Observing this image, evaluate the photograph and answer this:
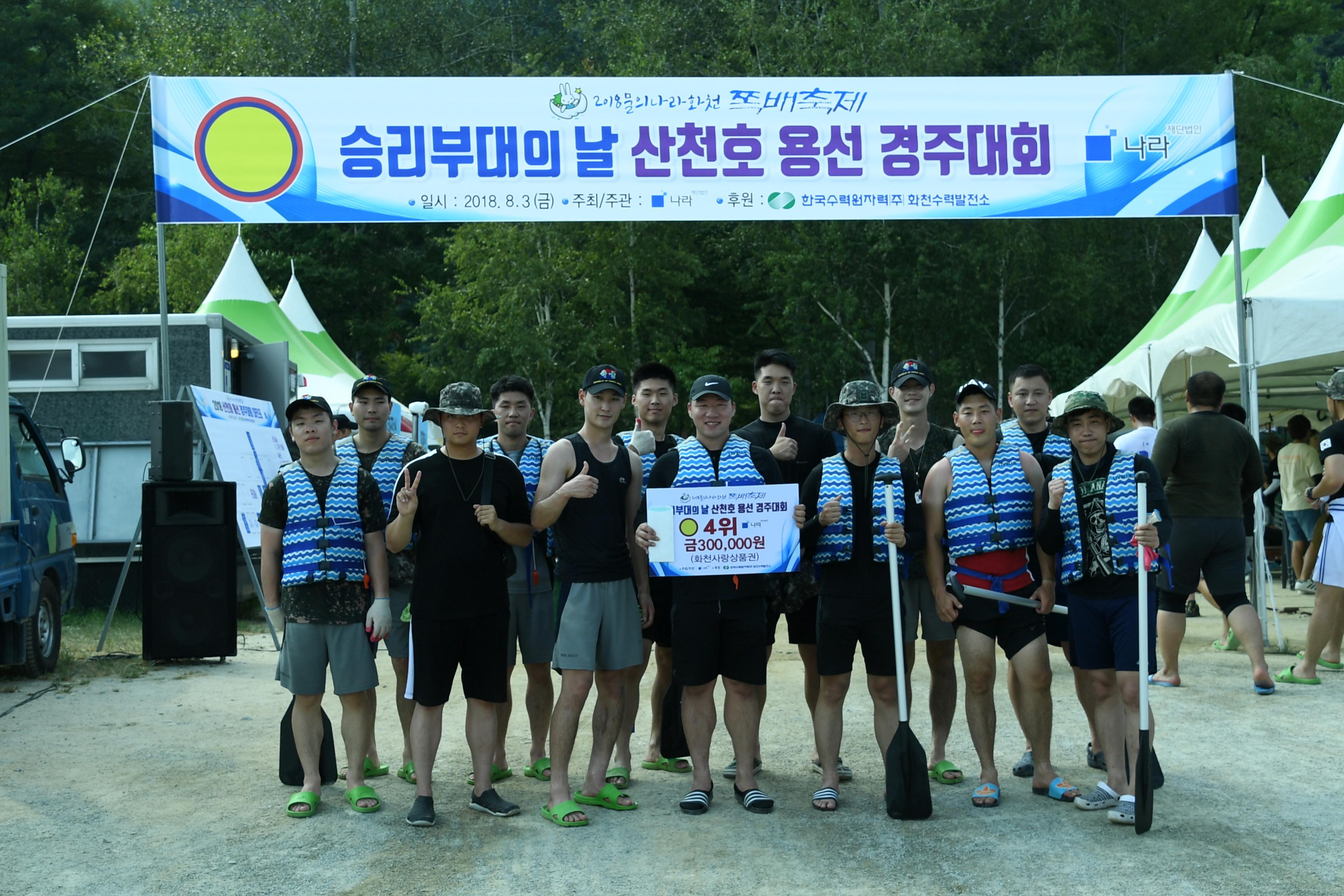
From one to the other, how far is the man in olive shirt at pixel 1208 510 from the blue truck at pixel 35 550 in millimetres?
7845

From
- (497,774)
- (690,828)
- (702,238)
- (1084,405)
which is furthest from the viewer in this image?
(702,238)

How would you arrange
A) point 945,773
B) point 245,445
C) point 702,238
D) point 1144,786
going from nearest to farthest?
1. point 1144,786
2. point 945,773
3. point 245,445
4. point 702,238

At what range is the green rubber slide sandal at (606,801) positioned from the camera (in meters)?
5.55

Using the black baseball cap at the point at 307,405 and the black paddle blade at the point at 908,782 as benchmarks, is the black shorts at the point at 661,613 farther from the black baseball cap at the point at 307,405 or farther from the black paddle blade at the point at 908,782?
the black baseball cap at the point at 307,405

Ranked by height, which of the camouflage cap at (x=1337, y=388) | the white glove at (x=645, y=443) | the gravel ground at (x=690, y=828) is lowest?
the gravel ground at (x=690, y=828)

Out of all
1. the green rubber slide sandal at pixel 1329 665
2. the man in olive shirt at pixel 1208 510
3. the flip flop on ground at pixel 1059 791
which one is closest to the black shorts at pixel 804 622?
the flip flop on ground at pixel 1059 791

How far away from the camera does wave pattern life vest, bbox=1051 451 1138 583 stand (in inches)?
206

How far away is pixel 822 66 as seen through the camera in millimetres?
28609

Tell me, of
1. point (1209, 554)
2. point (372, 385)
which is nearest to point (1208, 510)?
point (1209, 554)

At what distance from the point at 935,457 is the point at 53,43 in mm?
44862

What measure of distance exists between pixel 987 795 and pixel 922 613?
38.2 inches

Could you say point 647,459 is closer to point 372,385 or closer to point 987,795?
point 372,385

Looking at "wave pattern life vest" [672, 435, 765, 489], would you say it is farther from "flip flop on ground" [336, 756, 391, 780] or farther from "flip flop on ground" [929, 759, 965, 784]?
"flip flop on ground" [336, 756, 391, 780]

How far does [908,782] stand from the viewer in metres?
5.29
